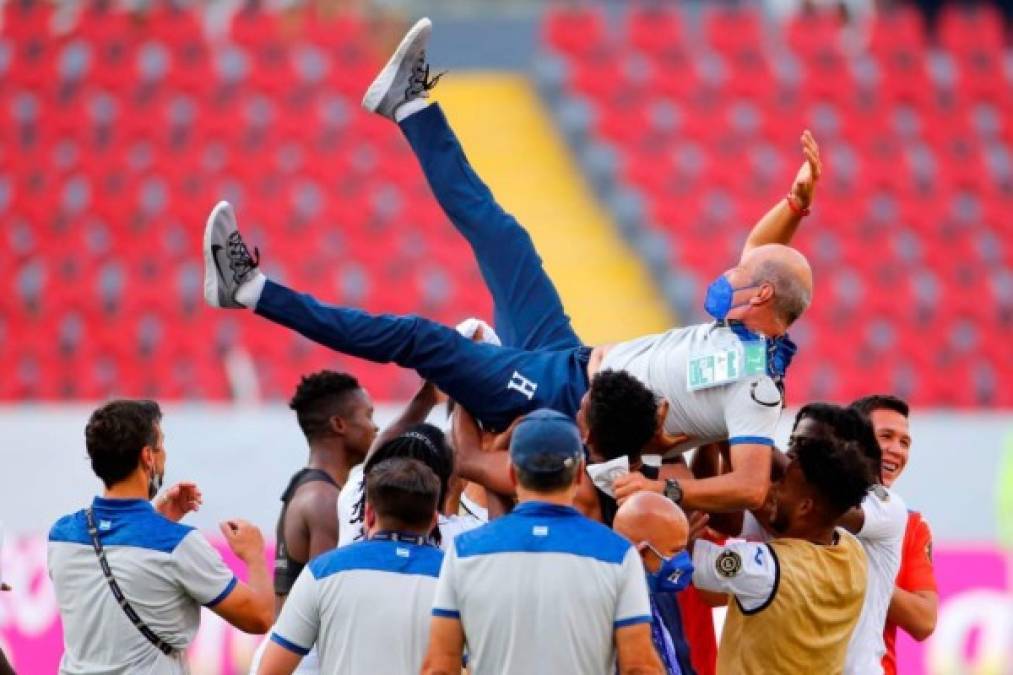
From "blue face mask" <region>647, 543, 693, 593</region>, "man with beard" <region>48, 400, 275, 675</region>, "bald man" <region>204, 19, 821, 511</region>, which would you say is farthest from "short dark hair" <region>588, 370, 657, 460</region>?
"man with beard" <region>48, 400, 275, 675</region>

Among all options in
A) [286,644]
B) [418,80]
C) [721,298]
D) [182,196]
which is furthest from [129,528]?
[182,196]

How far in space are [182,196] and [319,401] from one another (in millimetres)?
12574

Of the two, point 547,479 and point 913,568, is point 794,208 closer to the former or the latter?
point 913,568

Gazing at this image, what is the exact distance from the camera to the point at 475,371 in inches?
225

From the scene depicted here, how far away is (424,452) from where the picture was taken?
489 cm

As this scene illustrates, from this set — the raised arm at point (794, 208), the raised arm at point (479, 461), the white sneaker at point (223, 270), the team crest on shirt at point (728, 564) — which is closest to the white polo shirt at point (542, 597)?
the team crest on shirt at point (728, 564)

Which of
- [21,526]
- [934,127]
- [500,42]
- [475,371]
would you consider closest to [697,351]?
[475,371]

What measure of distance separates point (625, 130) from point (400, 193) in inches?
116

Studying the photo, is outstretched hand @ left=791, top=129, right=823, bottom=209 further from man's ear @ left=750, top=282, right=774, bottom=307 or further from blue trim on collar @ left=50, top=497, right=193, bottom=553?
blue trim on collar @ left=50, top=497, right=193, bottom=553

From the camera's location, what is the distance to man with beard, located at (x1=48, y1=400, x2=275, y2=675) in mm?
5027

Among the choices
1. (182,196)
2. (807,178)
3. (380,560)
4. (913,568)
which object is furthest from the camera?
(182,196)

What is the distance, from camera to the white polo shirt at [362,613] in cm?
451

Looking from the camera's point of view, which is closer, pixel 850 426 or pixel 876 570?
pixel 850 426

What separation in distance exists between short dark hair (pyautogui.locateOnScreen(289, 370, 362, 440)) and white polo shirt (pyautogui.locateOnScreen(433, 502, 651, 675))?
230 centimetres
